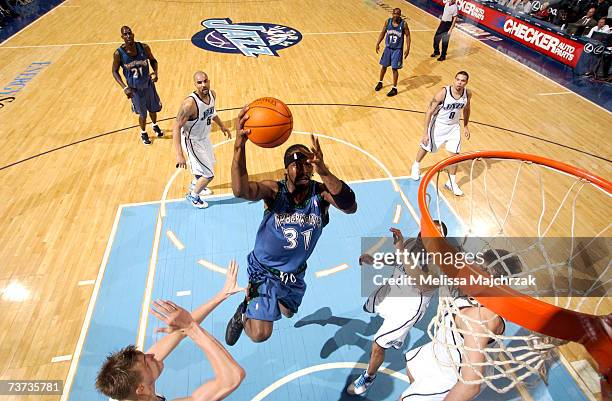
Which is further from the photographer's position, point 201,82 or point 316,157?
point 201,82

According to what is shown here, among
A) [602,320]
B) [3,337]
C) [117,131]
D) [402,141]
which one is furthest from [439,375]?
[117,131]

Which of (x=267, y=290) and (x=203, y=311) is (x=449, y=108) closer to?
(x=267, y=290)

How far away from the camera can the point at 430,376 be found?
9.53ft

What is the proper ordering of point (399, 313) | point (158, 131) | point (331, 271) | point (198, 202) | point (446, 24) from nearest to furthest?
point (399, 313)
point (331, 271)
point (198, 202)
point (158, 131)
point (446, 24)

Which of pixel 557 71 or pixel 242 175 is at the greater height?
pixel 242 175

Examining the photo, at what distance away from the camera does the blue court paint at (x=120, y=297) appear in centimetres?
374

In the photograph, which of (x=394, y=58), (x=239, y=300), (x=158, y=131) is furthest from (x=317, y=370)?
(x=394, y=58)

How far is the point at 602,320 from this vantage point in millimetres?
1847

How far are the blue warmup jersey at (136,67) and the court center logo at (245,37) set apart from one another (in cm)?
535

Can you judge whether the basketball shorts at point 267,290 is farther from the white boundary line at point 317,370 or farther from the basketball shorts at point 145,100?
the basketball shorts at point 145,100

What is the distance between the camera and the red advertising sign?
35.4ft

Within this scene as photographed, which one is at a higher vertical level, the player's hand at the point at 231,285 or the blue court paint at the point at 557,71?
the player's hand at the point at 231,285

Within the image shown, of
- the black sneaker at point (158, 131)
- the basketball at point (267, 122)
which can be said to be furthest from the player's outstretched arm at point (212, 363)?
the black sneaker at point (158, 131)

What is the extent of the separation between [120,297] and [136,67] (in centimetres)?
384
